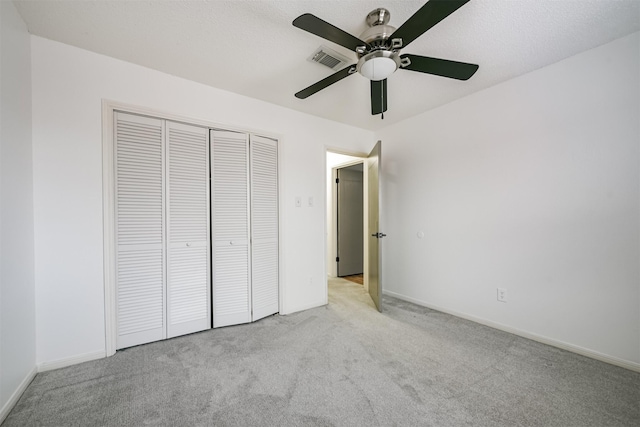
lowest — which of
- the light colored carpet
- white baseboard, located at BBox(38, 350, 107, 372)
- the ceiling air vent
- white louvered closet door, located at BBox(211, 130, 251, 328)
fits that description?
the light colored carpet

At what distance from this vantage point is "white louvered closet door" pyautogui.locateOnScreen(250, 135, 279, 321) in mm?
2766

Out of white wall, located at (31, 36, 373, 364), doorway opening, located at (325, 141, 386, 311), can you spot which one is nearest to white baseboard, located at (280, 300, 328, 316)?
doorway opening, located at (325, 141, 386, 311)

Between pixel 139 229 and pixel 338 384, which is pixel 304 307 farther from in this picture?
pixel 139 229

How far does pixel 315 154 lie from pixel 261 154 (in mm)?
738

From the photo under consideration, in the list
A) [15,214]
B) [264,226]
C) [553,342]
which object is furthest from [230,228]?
[553,342]

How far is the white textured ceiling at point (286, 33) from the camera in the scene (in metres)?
1.58

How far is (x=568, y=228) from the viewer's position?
84.0 inches

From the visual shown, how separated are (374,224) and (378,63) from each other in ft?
6.98

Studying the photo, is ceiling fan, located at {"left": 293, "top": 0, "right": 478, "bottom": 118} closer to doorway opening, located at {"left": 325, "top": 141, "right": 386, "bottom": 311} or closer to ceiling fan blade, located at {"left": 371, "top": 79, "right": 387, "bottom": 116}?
ceiling fan blade, located at {"left": 371, "top": 79, "right": 387, "bottom": 116}

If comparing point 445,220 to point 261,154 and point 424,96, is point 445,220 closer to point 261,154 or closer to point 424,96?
point 424,96

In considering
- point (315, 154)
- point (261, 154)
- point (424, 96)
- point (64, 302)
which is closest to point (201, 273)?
point (64, 302)

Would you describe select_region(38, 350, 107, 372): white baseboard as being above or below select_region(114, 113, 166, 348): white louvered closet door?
below

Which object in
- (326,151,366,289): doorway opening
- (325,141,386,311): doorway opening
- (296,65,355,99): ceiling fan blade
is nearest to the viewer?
(296,65,355,99): ceiling fan blade

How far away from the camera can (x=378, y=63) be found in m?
1.61
